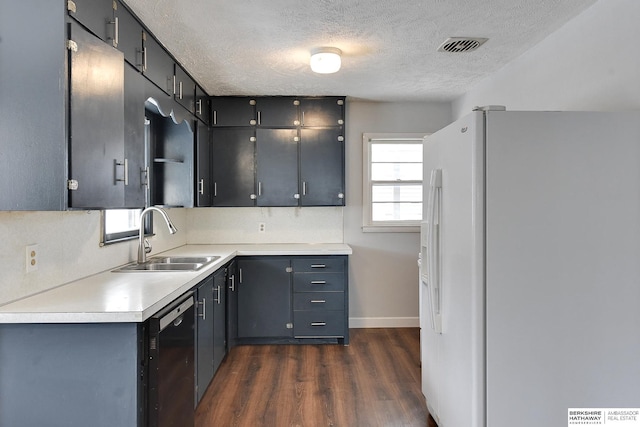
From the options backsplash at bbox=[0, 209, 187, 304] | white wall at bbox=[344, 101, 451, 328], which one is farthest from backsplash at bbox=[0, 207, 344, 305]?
white wall at bbox=[344, 101, 451, 328]

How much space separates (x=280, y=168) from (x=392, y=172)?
1230 mm

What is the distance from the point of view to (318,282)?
3750 mm

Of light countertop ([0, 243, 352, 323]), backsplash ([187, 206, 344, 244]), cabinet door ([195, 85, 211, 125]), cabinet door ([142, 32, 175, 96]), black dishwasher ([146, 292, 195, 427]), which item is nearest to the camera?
light countertop ([0, 243, 352, 323])

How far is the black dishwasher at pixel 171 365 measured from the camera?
171cm

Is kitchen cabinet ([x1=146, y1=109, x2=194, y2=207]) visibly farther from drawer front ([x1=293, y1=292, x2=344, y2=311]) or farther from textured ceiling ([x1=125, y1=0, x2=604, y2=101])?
drawer front ([x1=293, y1=292, x2=344, y2=311])

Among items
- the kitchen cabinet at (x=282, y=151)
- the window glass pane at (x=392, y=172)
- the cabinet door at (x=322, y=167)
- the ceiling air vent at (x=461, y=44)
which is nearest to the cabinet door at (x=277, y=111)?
the kitchen cabinet at (x=282, y=151)

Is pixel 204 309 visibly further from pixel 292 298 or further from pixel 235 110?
pixel 235 110

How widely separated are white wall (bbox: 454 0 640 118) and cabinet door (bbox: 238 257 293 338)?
243cm

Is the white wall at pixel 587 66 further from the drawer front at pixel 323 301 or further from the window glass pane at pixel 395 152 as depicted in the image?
the drawer front at pixel 323 301

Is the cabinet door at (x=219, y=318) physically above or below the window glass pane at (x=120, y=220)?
below

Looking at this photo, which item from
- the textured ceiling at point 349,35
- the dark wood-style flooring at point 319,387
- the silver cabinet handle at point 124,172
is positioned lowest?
the dark wood-style flooring at point 319,387

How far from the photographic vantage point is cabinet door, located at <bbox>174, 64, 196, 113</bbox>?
2996 mm

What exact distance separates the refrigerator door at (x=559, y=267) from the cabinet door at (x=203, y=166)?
267 centimetres

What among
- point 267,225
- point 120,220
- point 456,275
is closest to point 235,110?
point 267,225
